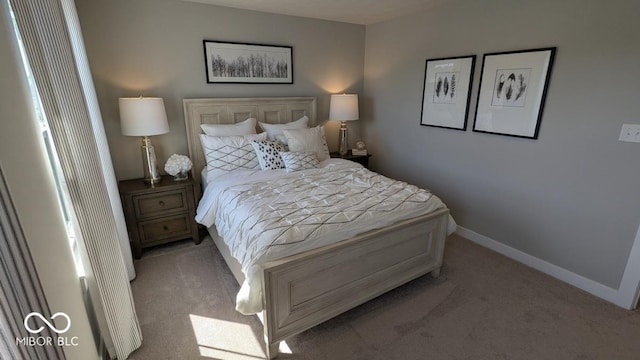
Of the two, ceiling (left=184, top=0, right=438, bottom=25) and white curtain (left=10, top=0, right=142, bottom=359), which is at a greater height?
ceiling (left=184, top=0, right=438, bottom=25)

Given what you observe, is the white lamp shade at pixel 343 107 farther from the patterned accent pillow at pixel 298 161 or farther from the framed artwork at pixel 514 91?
the framed artwork at pixel 514 91

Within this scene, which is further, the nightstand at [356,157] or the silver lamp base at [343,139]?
the silver lamp base at [343,139]

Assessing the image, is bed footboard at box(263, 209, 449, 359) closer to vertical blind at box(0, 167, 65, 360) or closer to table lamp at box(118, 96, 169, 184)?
vertical blind at box(0, 167, 65, 360)

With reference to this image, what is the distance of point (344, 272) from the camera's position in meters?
1.97

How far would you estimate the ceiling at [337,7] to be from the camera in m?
2.97

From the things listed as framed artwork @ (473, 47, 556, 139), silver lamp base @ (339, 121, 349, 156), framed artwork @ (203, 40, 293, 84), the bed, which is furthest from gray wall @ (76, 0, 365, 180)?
framed artwork @ (473, 47, 556, 139)

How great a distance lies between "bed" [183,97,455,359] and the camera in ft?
5.65

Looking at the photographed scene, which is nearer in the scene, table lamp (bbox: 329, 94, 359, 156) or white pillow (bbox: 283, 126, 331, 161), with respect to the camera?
white pillow (bbox: 283, 126, 331, 161)

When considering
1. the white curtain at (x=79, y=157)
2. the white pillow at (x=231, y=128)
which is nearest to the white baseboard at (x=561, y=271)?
the white pillow at (x=231, y=128)

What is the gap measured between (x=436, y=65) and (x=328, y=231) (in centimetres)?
236

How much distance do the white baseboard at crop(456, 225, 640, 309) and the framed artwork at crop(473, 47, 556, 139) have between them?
3.49 feet

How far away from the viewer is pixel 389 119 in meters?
3.93

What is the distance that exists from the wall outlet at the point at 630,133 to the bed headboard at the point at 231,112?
9.38ft

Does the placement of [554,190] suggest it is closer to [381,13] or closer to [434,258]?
[434,258]
